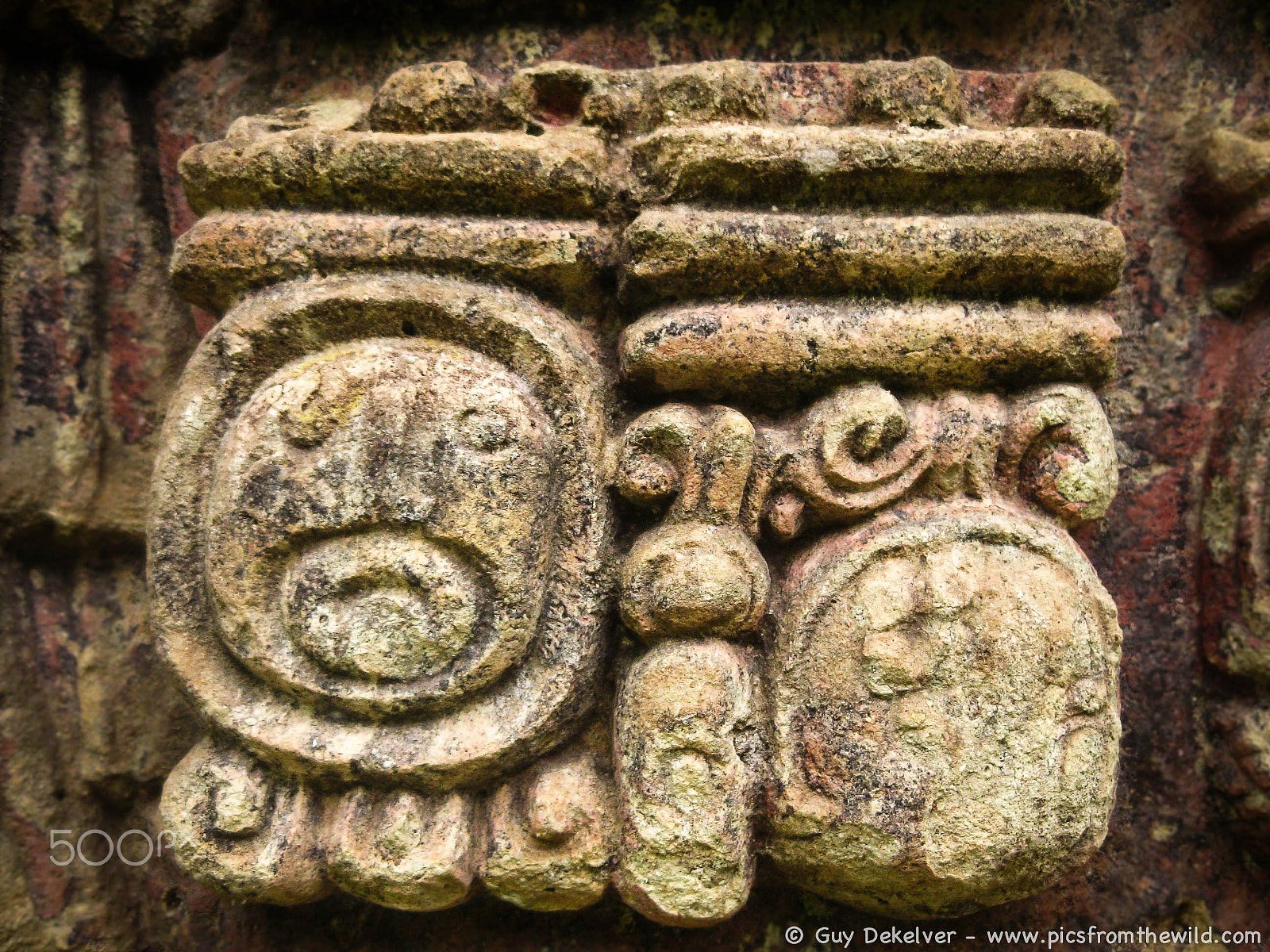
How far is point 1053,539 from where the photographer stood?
124 cm

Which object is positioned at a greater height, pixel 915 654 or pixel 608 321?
pixel 608 321

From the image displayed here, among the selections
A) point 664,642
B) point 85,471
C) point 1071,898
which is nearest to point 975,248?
point 664,642

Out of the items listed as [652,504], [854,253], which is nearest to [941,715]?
[652,504]

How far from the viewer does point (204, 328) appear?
1.62 meters

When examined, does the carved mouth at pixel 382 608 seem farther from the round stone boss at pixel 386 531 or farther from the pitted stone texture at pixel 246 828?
the pitted stone texture at pixel 246 828


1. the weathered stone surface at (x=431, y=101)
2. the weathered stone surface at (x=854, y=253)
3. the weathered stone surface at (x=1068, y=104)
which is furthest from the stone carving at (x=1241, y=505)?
Answer: the weathered stone surface at (x=431, y=101)

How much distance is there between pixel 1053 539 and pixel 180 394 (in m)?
1.32

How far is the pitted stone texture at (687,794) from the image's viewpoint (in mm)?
1146

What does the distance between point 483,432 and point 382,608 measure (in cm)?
29

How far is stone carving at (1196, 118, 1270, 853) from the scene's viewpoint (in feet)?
4.70

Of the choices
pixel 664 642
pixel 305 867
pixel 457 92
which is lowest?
pixel 305 867

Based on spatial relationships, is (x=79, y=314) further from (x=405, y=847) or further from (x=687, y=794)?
(x=687, y=794)

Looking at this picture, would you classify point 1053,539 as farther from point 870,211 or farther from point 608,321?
point 608,321

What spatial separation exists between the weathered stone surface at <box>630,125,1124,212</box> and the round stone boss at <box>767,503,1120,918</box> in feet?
1.62
